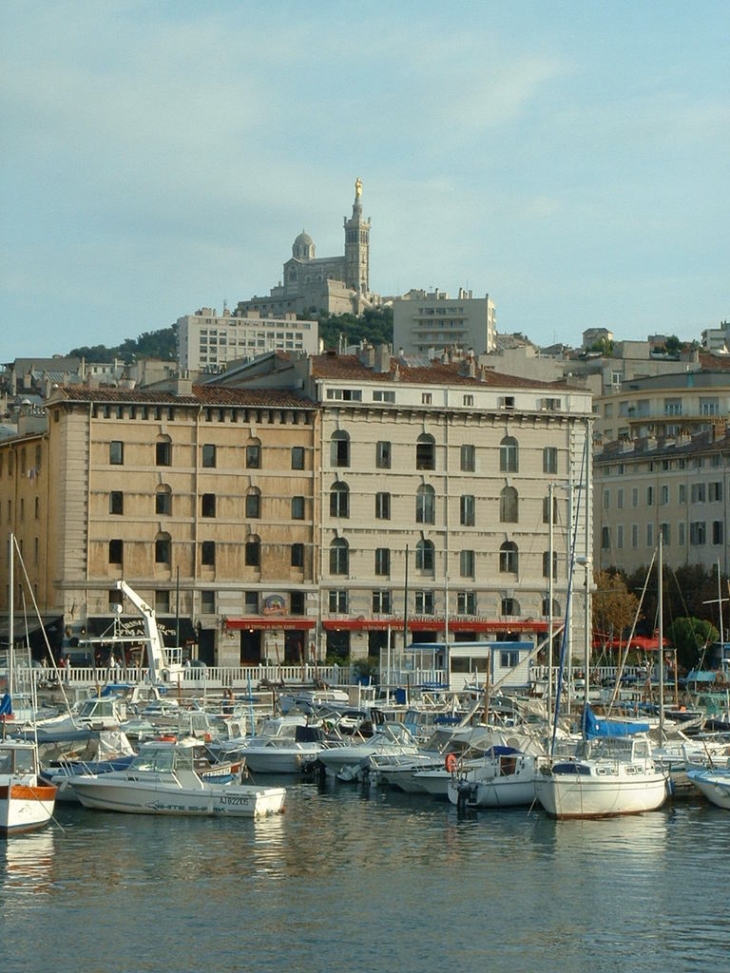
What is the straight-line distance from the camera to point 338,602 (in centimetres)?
9519

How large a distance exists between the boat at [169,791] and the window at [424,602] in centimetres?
4251

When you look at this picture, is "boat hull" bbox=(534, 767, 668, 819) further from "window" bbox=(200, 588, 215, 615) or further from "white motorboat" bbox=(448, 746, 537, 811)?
"window" bbox=(200, 588, 215, 615)

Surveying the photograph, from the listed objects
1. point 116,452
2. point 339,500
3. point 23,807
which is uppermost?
point 116,452

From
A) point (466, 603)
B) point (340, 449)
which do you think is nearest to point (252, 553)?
point (340, 449)

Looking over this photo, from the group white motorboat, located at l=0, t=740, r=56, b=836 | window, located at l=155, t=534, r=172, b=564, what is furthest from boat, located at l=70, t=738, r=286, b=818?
window, located at l=155, t=534, r=172, b=564

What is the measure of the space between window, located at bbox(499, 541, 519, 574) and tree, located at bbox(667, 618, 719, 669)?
8264 mm

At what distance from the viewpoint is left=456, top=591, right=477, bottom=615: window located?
96.5m

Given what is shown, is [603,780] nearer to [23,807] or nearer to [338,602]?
[23,807]

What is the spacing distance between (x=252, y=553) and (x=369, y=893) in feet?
174

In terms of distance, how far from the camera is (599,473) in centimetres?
12369

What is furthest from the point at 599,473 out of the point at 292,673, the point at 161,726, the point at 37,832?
the point at 37,832

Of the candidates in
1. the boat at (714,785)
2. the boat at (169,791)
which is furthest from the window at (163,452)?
the boat at (714,785)

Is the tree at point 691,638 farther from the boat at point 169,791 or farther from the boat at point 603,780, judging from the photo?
the boat at point 169,791

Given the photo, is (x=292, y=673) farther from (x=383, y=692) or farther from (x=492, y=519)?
(x=492, y=519)
